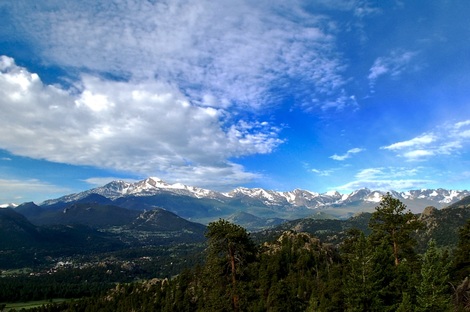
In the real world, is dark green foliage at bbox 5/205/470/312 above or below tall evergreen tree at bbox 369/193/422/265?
below

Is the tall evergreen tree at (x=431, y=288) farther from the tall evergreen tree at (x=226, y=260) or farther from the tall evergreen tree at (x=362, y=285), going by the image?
the tall evergreen tree at (x=226, y=260)

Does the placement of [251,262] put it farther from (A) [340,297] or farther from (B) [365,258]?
(A) [340,297]

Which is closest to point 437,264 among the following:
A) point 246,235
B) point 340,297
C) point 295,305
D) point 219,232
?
point 340,297

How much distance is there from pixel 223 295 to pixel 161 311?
15807 cm

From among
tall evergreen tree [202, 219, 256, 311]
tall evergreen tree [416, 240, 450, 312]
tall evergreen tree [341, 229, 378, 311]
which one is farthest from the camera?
tall evergreen tree [341, 229, 378, 311]

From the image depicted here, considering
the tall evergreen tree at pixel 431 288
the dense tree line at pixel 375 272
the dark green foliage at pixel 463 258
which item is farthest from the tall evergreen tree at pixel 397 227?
the dark green foliage at pixel 463 258

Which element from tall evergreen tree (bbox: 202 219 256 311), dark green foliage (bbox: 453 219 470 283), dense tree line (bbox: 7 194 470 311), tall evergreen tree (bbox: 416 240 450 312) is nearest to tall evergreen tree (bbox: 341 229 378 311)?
dense tree line (bbox: 7 194 470 311)

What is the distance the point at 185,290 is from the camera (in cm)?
18475

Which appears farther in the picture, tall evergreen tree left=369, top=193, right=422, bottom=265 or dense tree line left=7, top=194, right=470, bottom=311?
tall evergreen tree left=369, top=193, right=422, bottom=265

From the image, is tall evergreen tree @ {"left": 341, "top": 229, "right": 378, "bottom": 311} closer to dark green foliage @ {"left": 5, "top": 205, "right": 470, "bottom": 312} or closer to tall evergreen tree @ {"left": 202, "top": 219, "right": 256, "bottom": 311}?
dark green foliage @ {"left": 5, "top": 205, "right": 470, "bottom": 312}

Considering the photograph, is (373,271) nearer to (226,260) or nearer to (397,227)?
(397,227)

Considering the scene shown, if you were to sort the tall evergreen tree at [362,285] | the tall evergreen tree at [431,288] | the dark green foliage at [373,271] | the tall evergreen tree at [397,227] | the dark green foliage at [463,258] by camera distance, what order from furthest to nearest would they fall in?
the dark green foliage at [463,258], the tall evergreen tree at [397,227], the tall evergreen tree at [362,285], the tall evergreen tree at [431,288], the dark green foliage at [373,271]

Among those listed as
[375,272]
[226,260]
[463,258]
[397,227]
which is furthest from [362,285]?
[463,258]

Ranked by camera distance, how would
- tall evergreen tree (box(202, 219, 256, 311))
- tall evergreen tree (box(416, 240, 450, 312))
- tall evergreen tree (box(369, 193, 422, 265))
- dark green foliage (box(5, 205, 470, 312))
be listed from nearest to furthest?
tall evergreen tree (box(202, 219, 256, 311)) → dark green foliage (box(5, 205, 470, 312)) → tall evergreen tree (box(416, 240, 450, 312)) → tall evergreen tree (box(369, 193, 422, 265))
